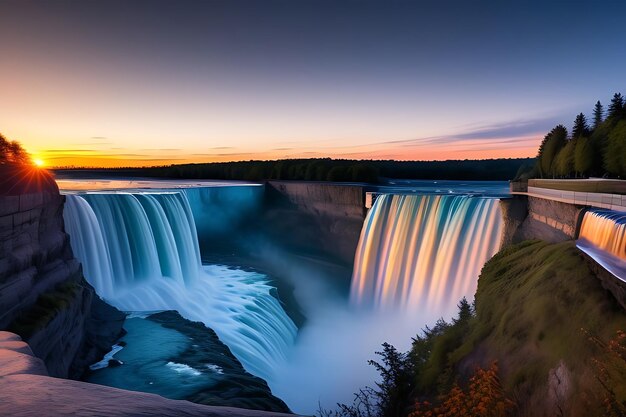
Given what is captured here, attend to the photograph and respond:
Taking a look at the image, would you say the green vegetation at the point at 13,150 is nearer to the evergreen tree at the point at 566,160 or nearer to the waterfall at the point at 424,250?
the waterfall at the point at 424,250

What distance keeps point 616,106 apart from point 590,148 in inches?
195

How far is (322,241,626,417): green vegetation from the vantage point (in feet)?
24.0

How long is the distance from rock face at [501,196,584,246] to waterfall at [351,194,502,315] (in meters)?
0.87

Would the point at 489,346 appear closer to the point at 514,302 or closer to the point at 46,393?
the point at 514,302

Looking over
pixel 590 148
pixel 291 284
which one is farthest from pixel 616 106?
pixel 291 284

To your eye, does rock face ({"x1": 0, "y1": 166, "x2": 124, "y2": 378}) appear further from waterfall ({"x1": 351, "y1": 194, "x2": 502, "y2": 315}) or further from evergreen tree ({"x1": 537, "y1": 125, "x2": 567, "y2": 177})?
evergreen tree ({"x1": 537, "y1": 125, "x2": 567, "y2": 177})

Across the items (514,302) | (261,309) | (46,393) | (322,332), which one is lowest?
(322,332)

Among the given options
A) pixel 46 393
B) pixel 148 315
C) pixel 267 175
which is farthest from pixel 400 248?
pixel 267 175

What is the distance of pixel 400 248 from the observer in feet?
98.6

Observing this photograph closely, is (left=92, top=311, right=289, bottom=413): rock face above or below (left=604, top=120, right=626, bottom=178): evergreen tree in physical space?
below

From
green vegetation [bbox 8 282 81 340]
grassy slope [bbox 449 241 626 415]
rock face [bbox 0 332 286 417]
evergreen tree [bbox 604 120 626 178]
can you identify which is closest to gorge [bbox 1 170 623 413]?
green vegetation [bbox 8 282 81 340]

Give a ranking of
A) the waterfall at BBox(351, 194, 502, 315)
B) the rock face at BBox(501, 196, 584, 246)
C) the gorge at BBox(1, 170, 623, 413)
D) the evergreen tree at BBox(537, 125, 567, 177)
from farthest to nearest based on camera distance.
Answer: the evergreen tree at BBox(537, 125, 567, 177)
the waterfall at BBox(351, 194, 502, 315)
the rock face at BBox(501, 196, 584, 246)
the gorge at BBox(1, 170, 623, 413)

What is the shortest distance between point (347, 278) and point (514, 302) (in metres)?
25.8

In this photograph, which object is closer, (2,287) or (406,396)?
→ (2,287)
